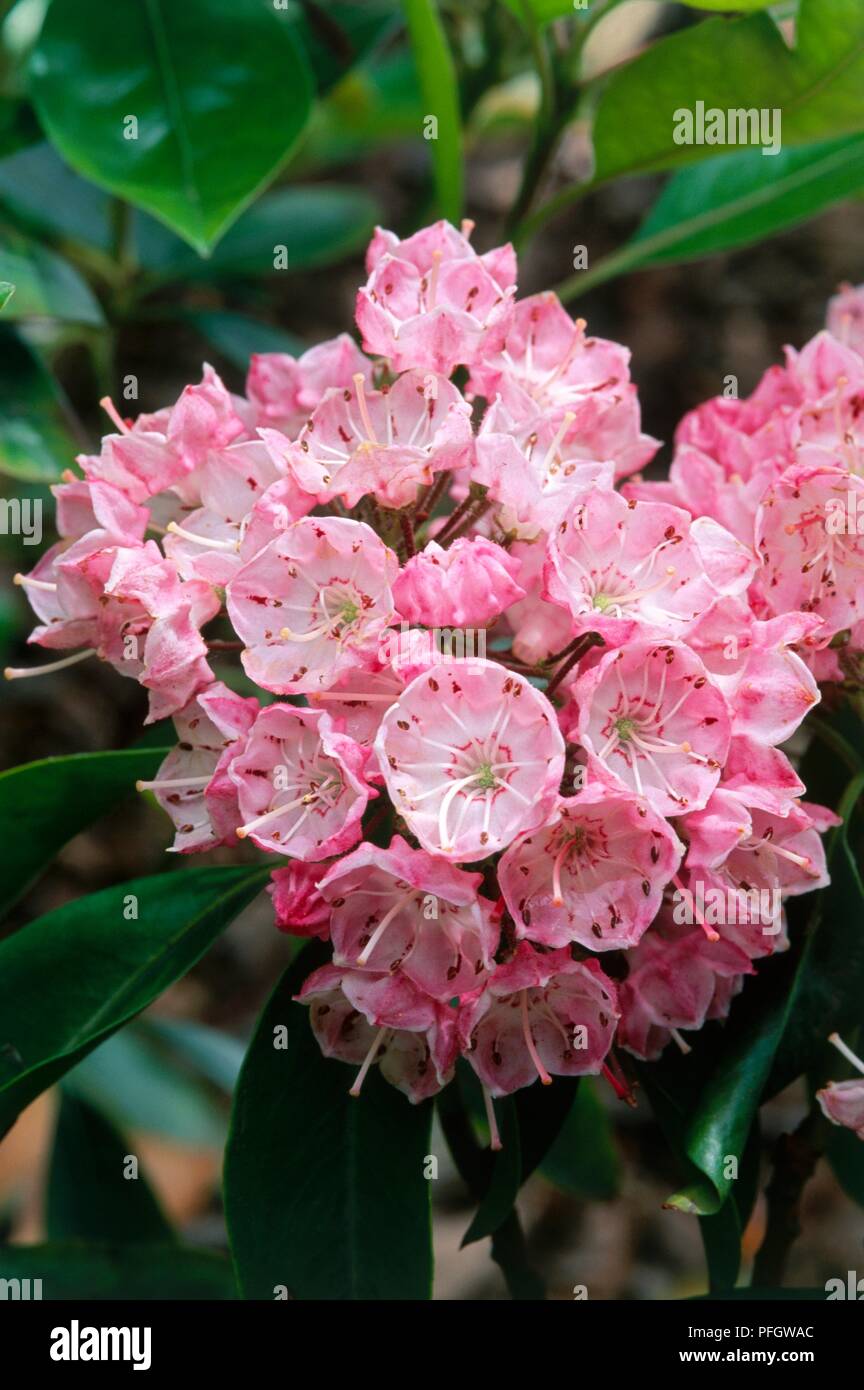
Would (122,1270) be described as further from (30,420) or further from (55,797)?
(30,420)

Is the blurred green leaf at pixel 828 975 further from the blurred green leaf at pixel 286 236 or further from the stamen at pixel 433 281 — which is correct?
the blurred green leaf at pixel 286 236

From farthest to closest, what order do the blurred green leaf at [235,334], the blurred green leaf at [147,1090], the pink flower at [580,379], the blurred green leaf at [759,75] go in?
the blurred green leaf at [147,1090] → the blurred green leaf at [235,334] → the blurred green leaf at [759,75] → the pink flower at [580,379]

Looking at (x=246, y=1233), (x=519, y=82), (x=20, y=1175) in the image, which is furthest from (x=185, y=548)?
(x=519, y=82)

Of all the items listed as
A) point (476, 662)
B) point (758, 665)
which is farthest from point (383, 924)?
point (758, 665)

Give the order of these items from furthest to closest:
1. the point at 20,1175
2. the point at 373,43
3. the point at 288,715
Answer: the point at 20,1175 < the point at 373,43 < the point at 288,715

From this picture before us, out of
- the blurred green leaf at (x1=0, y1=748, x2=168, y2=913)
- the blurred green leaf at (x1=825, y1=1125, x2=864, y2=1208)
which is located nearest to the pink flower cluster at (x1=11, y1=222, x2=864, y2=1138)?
the blurred green leaf at (x1=0, y1=748, x2=168, y2=913)

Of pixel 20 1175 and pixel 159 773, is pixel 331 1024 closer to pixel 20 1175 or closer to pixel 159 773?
pixel 159 773

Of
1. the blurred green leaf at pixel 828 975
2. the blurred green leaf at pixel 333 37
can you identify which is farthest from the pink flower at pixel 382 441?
the blurred green leaf at pixel 333 37
